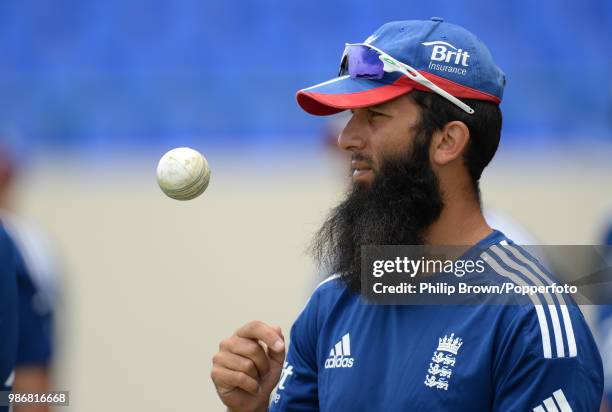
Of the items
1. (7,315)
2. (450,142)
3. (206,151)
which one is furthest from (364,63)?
(206,151)

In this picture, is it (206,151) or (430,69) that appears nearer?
(430,69)

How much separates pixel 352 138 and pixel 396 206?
0.72ft

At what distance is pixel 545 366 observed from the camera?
228 cm

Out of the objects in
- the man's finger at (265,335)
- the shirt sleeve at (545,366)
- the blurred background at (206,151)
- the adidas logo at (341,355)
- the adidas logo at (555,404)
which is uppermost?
the blurred background at (206,151)

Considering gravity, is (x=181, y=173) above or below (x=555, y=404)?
above

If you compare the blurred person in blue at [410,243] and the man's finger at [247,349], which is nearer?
the blurred person in blue at [410,243]

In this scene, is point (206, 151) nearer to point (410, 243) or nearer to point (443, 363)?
point (410, 243)

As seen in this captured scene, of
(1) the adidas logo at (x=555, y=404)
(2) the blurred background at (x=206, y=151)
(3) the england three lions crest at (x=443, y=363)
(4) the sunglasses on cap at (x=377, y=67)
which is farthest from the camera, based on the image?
(2) the blurred background at (x=206, y=151)

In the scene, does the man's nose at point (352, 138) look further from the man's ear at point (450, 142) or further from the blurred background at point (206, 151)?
the blurred background at point (206, 151)

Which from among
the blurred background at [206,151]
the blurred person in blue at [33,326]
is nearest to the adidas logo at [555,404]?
the blurred person in blue at [33,326]

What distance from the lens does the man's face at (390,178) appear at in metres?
2.72

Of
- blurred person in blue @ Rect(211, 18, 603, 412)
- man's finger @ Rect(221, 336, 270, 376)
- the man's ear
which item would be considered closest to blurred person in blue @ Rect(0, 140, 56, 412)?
blurred person in blue @ Rect(211, 18, 603, 412)

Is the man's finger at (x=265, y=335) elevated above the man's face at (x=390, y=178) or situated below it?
below

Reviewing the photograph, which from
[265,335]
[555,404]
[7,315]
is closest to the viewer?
[555,404]
